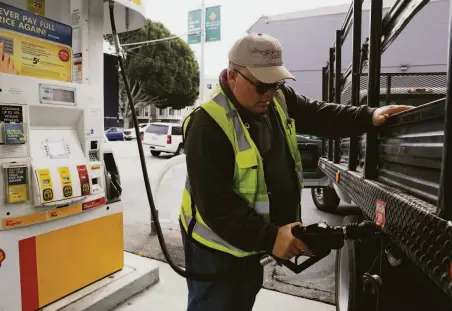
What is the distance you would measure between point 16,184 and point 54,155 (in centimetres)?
32

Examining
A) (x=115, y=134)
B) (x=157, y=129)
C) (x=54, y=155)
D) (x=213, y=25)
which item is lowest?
(x=115, y=134)

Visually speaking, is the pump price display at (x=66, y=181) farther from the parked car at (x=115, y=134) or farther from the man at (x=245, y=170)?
the parked car at (x=115, y=134)

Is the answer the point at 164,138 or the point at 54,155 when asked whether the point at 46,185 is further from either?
the point at 164,138

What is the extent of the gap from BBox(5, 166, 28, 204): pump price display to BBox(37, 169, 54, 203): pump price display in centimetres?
10

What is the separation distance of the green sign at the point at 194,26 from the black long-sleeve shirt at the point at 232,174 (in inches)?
620

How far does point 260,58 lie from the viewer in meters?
1.56

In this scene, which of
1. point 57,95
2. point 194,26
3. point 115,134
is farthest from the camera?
point 115,134

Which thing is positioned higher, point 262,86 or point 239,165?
point 262,86

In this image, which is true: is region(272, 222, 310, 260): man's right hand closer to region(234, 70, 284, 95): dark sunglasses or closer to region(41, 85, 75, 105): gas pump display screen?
region(234, 70, 284, 95): dark sunglasses

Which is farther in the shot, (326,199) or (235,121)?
(326,199)

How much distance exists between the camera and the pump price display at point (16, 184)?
90.1 inches

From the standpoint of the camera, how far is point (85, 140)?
2.77 metres

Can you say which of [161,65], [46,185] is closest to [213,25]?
[161,65]

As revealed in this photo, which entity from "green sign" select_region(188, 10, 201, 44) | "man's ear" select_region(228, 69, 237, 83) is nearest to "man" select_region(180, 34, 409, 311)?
"man's ear" select_region(228, 69, 237, 83)
